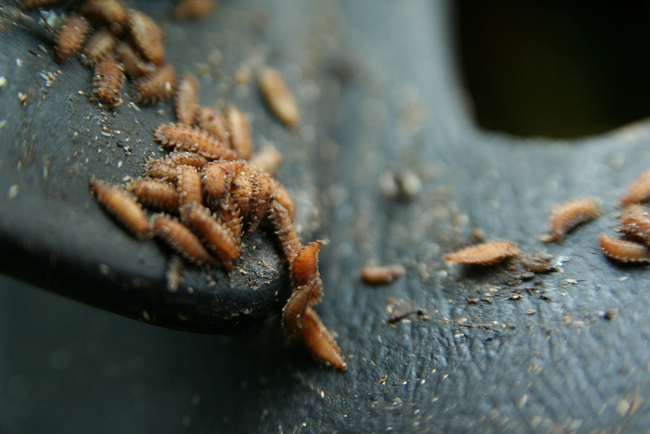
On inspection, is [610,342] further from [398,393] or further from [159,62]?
[159,62]

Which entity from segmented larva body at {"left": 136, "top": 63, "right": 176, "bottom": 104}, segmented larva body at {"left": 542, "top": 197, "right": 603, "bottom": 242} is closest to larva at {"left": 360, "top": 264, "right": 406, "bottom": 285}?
segmented larva body at {"left": 542, "top": 197, "right": 603, "bottom": 242}

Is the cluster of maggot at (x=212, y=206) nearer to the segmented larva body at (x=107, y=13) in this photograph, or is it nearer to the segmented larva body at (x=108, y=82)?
the segmented larva body at (x=108, y=82)

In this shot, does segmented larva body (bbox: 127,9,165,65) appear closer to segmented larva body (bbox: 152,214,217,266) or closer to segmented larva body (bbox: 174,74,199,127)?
segmented larva body (bbox: 174,74,199,127)

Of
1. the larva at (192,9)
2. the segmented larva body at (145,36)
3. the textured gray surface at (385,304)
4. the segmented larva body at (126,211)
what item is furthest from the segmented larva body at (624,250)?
the larva at (192,9)

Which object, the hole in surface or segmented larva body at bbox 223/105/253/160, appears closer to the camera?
segmented larva body at bbox 223/105/253/160

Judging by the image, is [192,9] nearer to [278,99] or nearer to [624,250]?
[278,99]

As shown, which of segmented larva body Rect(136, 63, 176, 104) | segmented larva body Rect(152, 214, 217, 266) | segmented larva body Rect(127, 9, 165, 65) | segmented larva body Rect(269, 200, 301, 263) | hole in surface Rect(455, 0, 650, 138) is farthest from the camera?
hole in surface Rect(455, 0, 650, 138)
